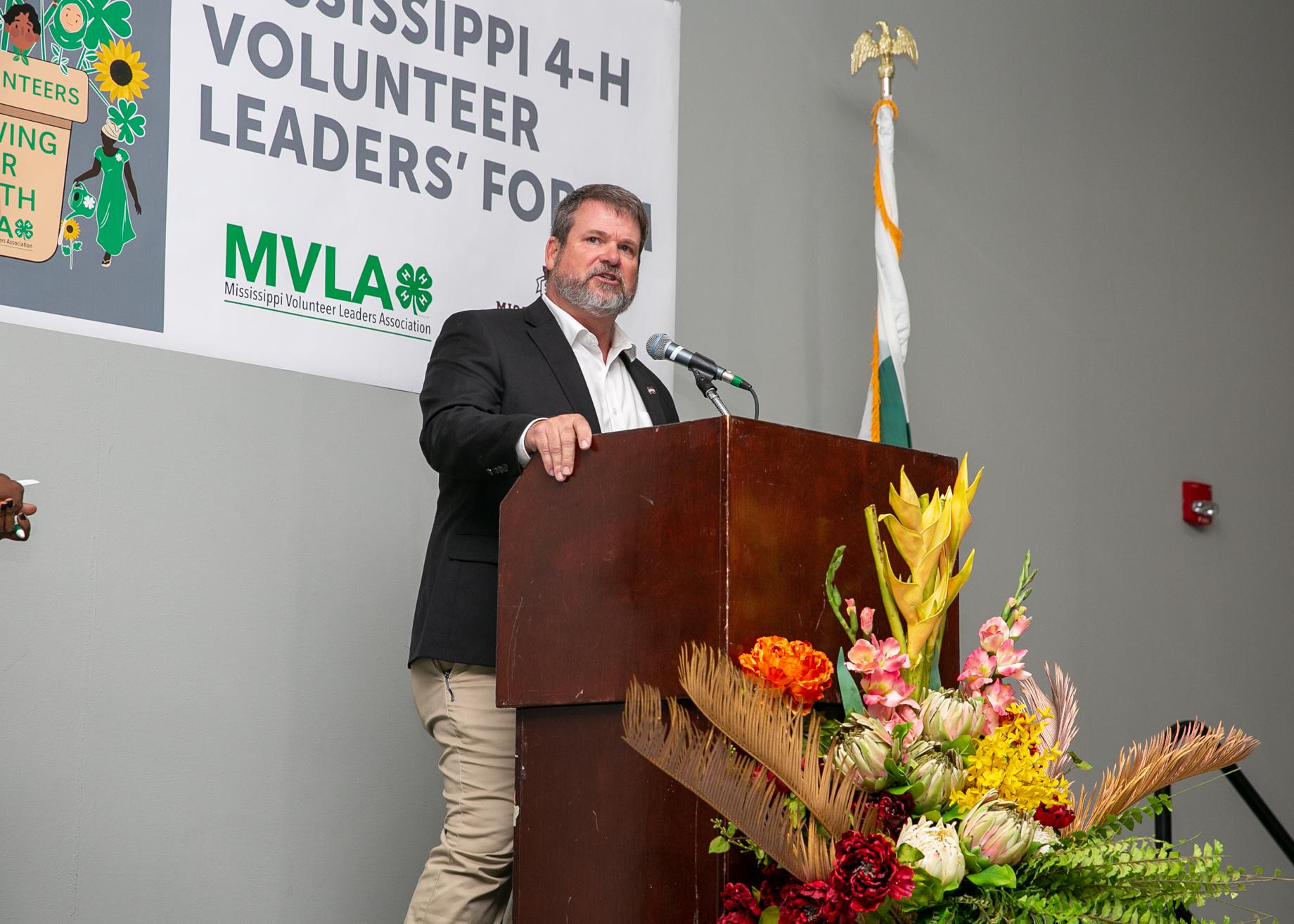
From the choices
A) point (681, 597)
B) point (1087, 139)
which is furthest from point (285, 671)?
point (1087, 139)

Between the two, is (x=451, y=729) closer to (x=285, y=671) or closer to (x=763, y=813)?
(x=285, y=671)

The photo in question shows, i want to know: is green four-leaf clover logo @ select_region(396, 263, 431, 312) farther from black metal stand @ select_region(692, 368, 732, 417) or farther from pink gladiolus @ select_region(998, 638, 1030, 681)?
pink gladiolus @ select_region(998, 638, 1030, 681)

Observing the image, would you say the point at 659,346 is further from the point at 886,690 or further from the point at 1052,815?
the point at 1052,815

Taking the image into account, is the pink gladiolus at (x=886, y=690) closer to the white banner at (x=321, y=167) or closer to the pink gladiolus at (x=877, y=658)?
the pink gladiolus at (x=877, y=658)

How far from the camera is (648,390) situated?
309cm

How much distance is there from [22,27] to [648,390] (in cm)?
145

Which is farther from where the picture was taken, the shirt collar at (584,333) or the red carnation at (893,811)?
the shirt collar at (584,333)

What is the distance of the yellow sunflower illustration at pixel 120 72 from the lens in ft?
10.4

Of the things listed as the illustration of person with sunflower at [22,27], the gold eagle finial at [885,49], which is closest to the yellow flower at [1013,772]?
the illustration of person with sunflower at [22,27]

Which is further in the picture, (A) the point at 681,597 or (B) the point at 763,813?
(A) the point at 681,597

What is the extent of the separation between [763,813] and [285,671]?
1.75 meters

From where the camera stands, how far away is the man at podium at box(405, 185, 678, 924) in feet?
8.48

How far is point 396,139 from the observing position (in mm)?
3576

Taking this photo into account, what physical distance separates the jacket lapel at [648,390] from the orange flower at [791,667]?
1.15m
